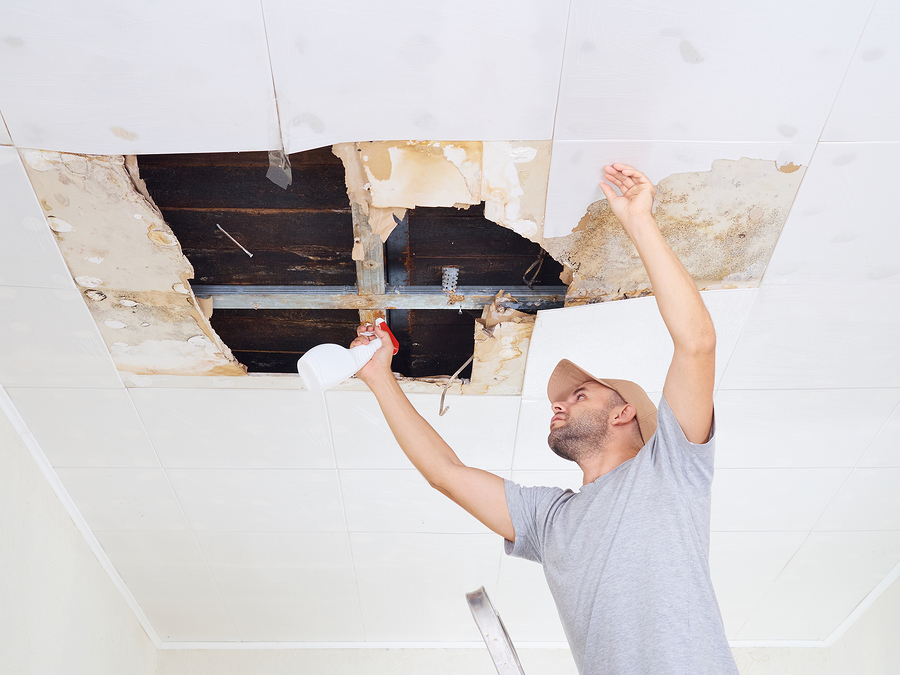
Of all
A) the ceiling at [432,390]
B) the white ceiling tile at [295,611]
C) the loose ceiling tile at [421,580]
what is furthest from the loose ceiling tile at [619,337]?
the white ceiling tile at [295,611]

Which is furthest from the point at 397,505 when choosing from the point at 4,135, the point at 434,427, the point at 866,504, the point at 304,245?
the point at 866,504

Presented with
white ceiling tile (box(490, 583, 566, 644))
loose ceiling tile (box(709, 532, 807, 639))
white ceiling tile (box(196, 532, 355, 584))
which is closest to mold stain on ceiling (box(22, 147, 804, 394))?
white ceiling tile (box(196, 532, 355, 584))

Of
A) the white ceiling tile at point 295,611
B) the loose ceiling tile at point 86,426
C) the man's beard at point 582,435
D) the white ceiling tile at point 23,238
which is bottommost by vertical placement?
the man's beard at point 582,435

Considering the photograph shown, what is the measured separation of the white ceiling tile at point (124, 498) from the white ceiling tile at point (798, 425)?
190 centimetres

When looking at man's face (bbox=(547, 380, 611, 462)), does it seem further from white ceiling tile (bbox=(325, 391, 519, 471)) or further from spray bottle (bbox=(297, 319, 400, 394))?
spray bottle (bbox=(297, 319, 400, 394))

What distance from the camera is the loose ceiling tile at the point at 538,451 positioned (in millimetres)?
1849

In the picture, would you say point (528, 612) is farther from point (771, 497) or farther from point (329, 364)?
point (329, 364)

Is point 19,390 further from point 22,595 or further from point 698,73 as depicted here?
point 698,73

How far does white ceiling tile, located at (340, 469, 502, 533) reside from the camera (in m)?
2.10

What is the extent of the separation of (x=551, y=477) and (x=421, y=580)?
0.88m

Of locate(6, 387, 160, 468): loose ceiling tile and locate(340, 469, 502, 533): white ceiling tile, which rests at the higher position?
locate(6, 387, 160, 468): loose ceiling tile

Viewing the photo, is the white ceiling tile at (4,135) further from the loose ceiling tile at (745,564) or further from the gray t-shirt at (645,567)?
the loose ceiling tile at (745,564)

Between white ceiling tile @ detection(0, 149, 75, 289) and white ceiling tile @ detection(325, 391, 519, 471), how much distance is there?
2.48ft

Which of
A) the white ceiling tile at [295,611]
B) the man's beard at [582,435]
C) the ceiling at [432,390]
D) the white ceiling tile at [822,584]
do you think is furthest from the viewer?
the white ceiling tile at [295,611]
